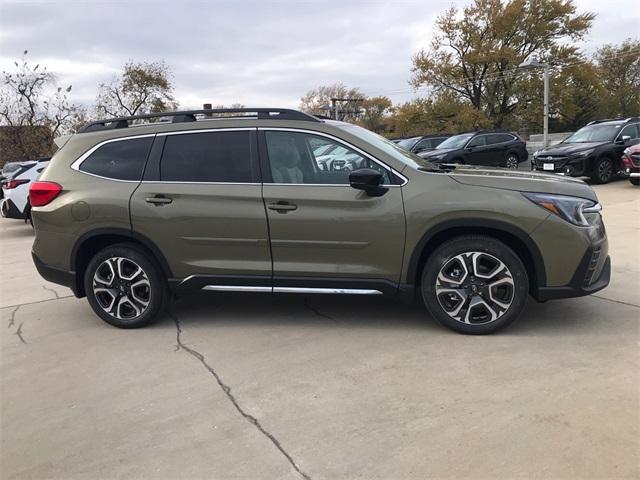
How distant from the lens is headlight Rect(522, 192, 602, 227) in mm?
3850

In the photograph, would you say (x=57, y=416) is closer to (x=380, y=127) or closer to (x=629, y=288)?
(x=629, y=288)

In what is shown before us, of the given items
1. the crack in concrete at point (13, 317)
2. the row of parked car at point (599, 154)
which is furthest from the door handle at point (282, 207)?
the row of parked car at point (599, 154)

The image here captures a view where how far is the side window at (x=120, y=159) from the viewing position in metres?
4.52

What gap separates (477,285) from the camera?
13.0 feet

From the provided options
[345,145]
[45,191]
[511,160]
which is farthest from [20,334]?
[511,160]

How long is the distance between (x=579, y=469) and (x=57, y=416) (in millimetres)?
2909

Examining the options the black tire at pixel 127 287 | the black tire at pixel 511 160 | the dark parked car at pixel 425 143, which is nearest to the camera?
the black tire at pixel 127 287

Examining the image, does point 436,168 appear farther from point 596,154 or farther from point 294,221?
point 596,154

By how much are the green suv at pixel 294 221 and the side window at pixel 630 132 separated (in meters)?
11.5

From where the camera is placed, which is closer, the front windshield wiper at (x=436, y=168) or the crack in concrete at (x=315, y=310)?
the front windshield wiper at (x=436, y=168)

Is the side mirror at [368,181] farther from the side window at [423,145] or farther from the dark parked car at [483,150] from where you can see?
the side window at [423,145]

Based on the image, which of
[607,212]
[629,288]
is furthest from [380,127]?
[629,288]

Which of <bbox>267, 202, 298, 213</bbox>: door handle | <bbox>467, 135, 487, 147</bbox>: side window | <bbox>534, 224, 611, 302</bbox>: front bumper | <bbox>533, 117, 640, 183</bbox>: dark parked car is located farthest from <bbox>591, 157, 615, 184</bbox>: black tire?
<bbox>267, 202, 298, 213</bbox>: door handle

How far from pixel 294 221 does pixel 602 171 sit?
12.1 metres
